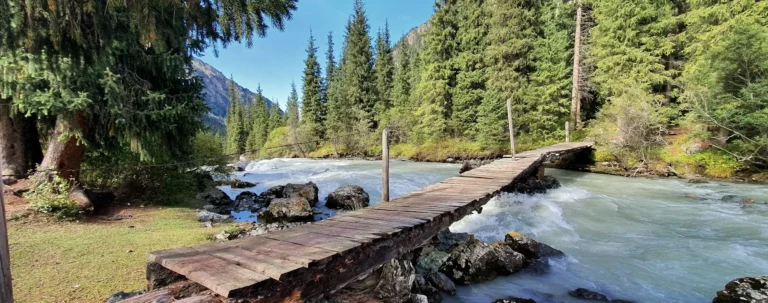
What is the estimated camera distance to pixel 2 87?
6184 mm

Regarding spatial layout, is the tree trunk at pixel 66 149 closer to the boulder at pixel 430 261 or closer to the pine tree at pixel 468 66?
the boulder at pixel 430 261

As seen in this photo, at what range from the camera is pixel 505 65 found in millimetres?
23297

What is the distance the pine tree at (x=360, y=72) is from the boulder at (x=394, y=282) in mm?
31646

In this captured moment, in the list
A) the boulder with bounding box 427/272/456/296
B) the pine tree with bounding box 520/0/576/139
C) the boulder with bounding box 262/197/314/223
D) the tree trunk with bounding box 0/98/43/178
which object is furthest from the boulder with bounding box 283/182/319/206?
the pine tree with bounding box 520/0/576/139

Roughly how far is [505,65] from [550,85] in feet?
10.7

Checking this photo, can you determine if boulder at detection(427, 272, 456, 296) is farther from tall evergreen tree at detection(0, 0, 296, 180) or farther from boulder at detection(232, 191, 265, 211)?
boulder at detection(232, 191, 265, 211)

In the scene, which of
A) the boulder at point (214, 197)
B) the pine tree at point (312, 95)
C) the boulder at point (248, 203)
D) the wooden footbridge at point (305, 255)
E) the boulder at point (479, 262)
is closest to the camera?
the wooden footbridge at point (305, 255)

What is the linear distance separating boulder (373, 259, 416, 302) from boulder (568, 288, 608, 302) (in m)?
2.29

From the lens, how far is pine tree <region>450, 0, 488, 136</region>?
24.9 metres

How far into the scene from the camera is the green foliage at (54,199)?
6539mm

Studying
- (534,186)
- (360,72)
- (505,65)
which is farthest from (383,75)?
(534,186)

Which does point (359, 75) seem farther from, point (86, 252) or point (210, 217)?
point (86, 252)

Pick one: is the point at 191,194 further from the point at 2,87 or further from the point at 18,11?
the point at 18,11

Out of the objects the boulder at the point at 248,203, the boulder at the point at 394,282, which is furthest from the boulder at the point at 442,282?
the boulder at the point at 248,203
